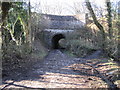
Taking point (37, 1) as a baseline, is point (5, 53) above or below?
below

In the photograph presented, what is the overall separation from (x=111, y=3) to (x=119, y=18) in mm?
2020

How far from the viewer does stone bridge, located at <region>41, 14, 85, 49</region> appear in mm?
18391

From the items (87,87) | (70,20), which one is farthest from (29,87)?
(70,20)

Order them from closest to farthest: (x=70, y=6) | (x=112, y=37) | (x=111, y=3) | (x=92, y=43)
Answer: (x=112, y=37) → (x=111, y=3) → (x=92, y=43) → (x=70, y=6)

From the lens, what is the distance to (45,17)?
18.7m

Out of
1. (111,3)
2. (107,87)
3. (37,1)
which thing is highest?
(37,1)

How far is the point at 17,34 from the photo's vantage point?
12.2m

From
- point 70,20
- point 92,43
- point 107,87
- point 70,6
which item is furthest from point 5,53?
point 70,6

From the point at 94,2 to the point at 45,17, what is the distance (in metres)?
10.2

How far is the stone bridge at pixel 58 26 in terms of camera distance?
18.4m

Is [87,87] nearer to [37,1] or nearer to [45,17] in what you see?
[37,1]

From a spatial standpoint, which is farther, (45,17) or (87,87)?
(45,17)

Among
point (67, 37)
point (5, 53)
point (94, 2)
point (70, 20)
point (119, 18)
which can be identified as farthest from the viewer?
point (70, 20)

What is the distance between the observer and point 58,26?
19516 millimetres
